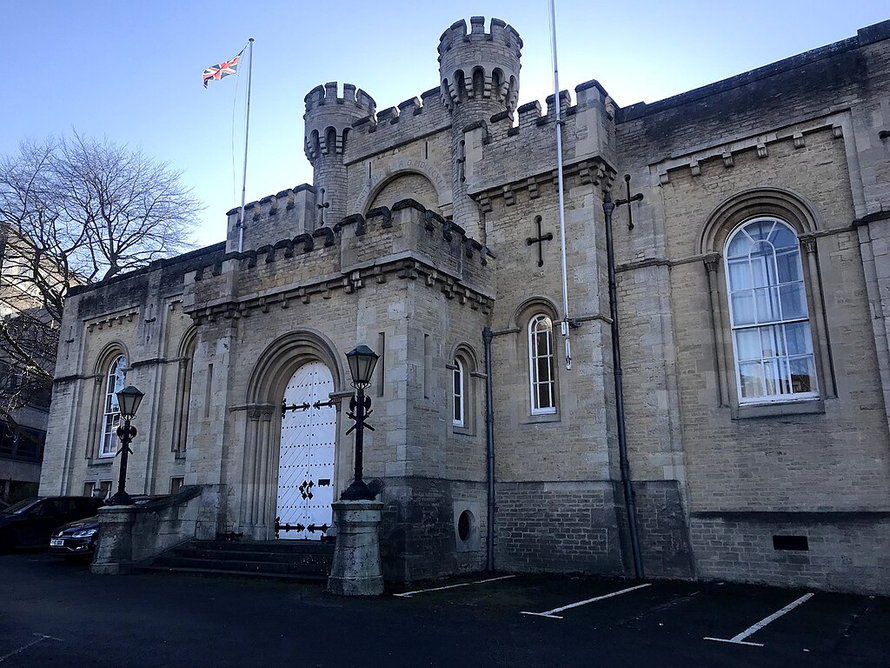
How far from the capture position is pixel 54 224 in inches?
1069

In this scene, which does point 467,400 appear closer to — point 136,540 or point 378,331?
point 378,331

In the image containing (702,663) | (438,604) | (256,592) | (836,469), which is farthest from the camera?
(836,469)

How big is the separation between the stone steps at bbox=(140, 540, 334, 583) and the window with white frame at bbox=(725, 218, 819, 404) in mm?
8489

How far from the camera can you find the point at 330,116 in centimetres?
2047

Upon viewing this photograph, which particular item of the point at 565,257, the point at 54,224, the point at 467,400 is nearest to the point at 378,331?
the point at 467,400

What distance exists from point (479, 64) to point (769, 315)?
9140 mm

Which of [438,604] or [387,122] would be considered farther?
[387,122]

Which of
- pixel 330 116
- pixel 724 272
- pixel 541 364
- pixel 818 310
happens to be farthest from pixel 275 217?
pixel 818 310

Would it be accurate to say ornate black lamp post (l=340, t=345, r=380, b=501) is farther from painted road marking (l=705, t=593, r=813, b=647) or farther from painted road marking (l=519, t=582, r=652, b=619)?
painted road marking (l=705, t=593, r=813, b=647)

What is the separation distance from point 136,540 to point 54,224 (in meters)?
17.3

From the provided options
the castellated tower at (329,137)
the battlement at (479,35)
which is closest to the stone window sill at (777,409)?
the battlement at (479,35)

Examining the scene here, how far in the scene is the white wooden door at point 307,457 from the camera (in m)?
14.7

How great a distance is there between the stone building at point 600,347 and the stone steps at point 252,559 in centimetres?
70

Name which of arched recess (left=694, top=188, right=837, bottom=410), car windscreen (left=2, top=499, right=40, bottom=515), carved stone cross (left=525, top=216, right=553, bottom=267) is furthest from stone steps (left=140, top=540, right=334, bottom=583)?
arched recess (left=694, top=188, right=837, bottom=410)
